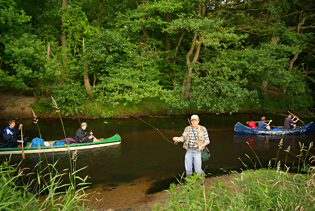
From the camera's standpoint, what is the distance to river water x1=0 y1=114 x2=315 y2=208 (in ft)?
24.8

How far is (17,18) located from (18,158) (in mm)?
9933

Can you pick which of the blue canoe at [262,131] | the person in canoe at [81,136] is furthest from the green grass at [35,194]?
the blue canoe at [262,131]

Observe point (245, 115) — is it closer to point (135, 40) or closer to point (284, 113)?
point (284, 113)

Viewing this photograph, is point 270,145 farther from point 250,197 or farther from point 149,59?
point 149,59

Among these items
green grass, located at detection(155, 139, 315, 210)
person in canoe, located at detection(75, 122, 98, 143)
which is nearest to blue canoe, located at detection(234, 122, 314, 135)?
person in canoe, located at detection(75, 122, 98, 143)

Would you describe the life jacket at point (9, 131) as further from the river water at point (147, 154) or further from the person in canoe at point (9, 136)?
the river water at point (147, 154)

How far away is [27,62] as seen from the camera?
598 inches

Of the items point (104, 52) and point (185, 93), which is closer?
point (104, 52)

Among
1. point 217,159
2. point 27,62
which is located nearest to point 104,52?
point 27,62

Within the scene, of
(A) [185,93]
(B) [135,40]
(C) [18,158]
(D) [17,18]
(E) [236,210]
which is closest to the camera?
(E) [236,210]

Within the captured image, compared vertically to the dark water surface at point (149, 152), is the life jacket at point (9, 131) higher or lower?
higher

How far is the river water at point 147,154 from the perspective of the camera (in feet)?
24.8

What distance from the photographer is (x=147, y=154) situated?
10.0 m

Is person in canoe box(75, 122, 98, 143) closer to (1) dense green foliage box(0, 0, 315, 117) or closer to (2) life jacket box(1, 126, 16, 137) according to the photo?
(2) life jacket box(1, 126, 16, 137)
